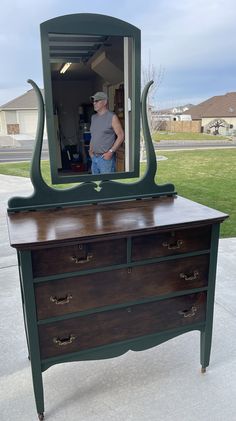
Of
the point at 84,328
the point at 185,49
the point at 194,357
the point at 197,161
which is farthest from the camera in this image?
the point at 197,161

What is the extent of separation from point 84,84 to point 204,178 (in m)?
6.28

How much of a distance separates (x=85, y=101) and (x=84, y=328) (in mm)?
1262

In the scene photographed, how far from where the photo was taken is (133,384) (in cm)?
176

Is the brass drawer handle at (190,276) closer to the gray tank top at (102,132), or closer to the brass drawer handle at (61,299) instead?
the brass drawer handle at (61,299)

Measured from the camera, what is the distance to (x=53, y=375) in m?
1.85

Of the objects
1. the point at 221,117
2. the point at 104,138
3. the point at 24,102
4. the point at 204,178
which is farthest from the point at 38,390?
the point at 221,117

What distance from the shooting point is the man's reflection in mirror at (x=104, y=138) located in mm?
1938

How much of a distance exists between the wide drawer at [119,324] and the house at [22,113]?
3.54 feet

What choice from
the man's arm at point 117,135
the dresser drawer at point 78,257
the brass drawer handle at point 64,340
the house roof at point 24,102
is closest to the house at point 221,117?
the house roof at point 24,102

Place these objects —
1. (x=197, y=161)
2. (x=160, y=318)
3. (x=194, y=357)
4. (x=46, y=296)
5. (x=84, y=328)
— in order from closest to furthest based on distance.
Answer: (x=46, y=296), (x=84, y=328), (x=160, y=318), (x=194, y=357), (x=197, y=161)

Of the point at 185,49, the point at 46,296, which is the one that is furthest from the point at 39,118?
the point at 185,49

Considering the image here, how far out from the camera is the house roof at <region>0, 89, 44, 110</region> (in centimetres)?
178

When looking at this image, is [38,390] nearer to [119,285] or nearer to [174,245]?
[119,285]

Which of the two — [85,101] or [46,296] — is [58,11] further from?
[46,296]
